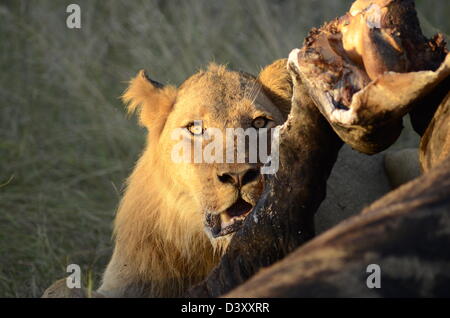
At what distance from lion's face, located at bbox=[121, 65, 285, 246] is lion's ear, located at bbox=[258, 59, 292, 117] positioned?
0.11 ft

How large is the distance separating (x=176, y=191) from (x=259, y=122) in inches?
20.7

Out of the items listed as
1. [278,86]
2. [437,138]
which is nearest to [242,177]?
[278,86]

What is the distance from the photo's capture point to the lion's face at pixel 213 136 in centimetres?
356

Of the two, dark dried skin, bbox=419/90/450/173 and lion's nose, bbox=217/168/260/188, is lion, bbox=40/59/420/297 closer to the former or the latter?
lion's nose, bbox=217/168/260/188

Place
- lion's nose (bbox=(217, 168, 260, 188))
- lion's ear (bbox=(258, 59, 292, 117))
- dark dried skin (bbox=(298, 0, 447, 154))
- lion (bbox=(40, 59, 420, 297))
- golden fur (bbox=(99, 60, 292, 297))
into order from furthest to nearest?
lion's ear (bbox=(258, 59, 292, 117)) < golden fur (bbox=(99, 60, 292, 297)) < lion (bbox=(40, 59, 420, 297)) < lion's nose (bbox=(217, 168, 260, 188)) < dark dried skin (bbox=(298, 0, 447, 154))

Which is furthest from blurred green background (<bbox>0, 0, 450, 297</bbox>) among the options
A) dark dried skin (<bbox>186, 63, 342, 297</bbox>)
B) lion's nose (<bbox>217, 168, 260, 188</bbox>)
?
dark dried skin (<bbox>186, 63, 342, 297</bbox>)

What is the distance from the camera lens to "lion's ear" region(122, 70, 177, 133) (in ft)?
14.0

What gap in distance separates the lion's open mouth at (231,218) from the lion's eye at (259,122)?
45 cm

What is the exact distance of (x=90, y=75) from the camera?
7.59 meters

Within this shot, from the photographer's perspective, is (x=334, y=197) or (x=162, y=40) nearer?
(x=334, y=197)

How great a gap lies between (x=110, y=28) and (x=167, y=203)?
4.32 m

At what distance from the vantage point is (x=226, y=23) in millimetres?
8102
